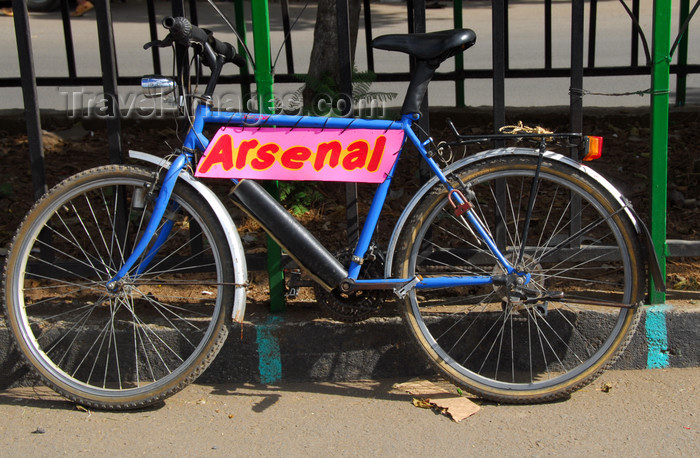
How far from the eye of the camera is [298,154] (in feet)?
10.4

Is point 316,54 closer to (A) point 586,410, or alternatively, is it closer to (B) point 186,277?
(B) point 186,277

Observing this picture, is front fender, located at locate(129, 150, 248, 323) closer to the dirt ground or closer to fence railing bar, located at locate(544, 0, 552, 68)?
the dirt ground

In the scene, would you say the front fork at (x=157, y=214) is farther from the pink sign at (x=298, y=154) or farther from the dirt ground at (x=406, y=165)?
the dirt ground at (x=406, y=165)

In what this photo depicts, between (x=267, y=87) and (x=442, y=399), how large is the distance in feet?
4.97

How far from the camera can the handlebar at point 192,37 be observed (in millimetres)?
2934

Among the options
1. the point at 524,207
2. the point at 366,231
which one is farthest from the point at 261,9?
the point at 524,207

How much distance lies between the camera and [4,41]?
1298 centimetres

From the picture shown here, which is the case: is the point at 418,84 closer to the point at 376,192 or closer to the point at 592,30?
the point at 376,192

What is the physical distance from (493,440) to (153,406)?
55.7 inches

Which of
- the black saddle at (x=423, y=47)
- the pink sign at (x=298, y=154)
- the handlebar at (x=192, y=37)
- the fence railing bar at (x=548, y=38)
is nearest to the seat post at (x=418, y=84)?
the black saddle at (x=423, y=47)

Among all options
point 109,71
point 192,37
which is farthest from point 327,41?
point 192,37

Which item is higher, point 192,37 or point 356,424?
point 192,37

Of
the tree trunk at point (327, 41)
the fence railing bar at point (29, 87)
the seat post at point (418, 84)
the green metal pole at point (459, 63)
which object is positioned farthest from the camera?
the green metal pole at point (459, 63)

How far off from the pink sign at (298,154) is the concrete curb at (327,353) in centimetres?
69
